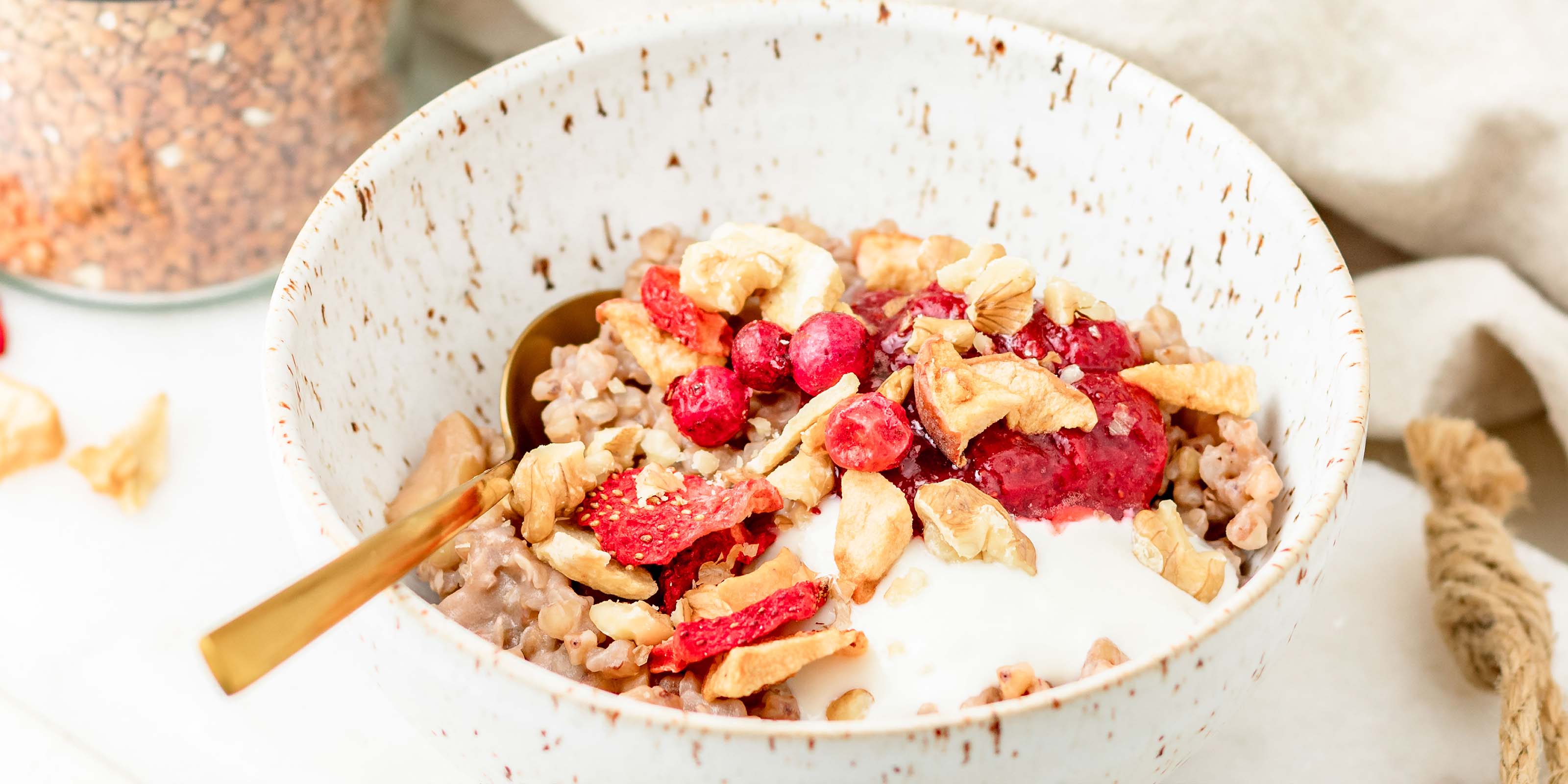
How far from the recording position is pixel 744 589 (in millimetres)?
854

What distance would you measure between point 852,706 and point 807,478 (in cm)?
18

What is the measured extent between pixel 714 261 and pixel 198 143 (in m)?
0.61

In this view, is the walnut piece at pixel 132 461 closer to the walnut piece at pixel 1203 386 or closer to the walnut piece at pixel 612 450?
the walnut piece at pixel 612 450

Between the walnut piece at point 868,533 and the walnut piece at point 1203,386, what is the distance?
22cm

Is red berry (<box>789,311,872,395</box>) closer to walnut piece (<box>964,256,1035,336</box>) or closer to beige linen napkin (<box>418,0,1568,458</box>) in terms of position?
walnut piece (<box>964,256,1035,336</box>)

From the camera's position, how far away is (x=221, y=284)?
140cm

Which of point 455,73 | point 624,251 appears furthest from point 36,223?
point 624,251

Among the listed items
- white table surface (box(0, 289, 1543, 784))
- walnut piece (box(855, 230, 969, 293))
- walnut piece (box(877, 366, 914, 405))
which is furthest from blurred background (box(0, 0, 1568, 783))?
walnut piece (box(877, 366, 914, 405))

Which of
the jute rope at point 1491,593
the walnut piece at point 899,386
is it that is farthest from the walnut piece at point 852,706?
the jute rope at point 1491,593

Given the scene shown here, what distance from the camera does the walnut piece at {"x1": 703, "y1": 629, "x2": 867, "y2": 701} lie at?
2.56ft

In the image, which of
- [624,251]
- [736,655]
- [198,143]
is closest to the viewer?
[736,655]

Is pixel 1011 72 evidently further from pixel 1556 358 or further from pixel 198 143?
pixel 198 143

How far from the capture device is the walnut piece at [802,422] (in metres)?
0.93

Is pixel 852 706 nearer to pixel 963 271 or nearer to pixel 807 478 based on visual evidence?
pixel 807 478
